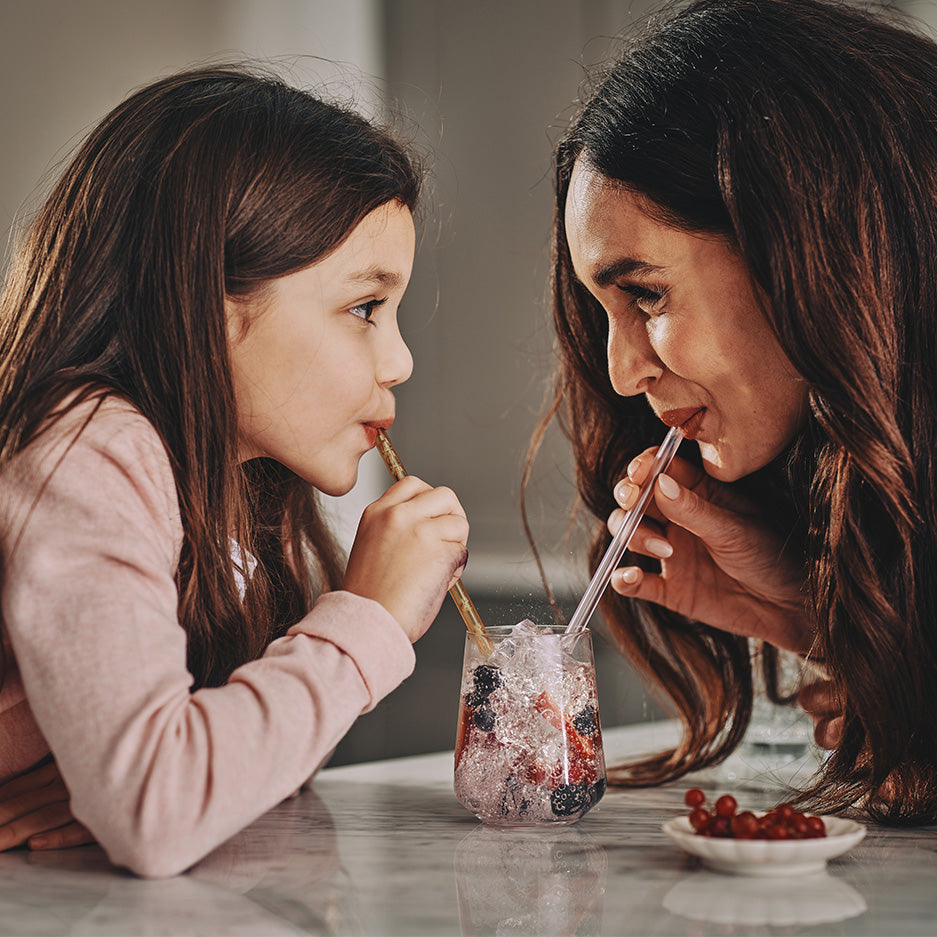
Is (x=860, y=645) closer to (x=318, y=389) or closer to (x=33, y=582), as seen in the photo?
(x=318, y=389)

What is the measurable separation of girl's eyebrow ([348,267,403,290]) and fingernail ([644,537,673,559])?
16.5 inches

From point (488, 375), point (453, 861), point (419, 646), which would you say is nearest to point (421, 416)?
point (488, 375)

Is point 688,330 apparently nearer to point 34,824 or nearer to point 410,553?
point 410,553

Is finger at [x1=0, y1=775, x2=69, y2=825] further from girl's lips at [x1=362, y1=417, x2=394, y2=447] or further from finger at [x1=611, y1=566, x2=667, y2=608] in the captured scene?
finger at [x1=611, y1=566, x2=667, y2=608]

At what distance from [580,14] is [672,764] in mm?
1299

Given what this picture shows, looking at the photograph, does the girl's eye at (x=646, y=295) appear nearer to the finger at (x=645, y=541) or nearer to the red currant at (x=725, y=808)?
the finger at (x=645, y=541)

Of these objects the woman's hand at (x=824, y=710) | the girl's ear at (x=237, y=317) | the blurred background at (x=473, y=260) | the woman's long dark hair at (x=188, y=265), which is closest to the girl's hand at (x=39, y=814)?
the woman's long dark hair at (x=188, y=265)

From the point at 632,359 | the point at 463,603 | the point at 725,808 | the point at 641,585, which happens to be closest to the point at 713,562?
the point at 641,585

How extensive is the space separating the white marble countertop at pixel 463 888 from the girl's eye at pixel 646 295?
0.49m

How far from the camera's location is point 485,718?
3.14ft

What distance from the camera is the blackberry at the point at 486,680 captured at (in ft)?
3.15

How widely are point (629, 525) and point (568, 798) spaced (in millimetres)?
349

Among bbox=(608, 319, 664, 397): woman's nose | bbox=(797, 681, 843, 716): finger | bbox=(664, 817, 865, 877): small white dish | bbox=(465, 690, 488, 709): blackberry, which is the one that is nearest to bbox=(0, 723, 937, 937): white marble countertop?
bbox=(664, 817, 865, 877): small white dish

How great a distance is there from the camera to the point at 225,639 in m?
1.06
